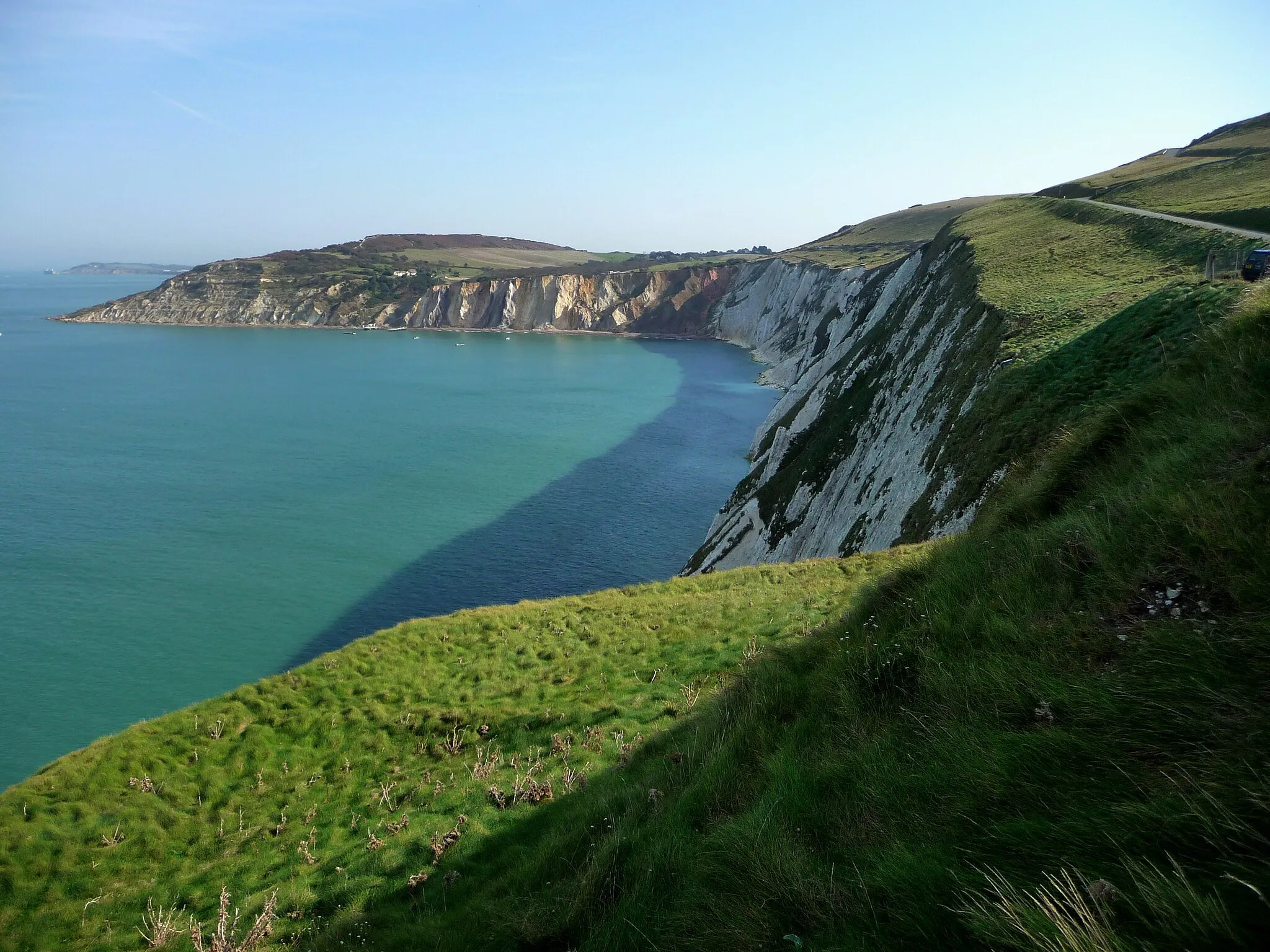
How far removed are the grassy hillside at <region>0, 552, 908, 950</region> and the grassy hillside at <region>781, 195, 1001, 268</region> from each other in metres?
117

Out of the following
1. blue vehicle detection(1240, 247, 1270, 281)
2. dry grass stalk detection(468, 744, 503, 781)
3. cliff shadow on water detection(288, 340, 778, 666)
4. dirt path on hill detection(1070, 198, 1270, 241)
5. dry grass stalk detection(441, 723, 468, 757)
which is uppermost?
dirt path on hill detection(1070, 198, 1270, 241)

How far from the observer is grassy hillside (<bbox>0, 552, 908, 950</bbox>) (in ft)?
31.9

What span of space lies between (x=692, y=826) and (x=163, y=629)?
44285mm

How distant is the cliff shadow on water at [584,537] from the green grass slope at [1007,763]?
33623 millimetres

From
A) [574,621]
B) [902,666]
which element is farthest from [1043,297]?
[902,666]

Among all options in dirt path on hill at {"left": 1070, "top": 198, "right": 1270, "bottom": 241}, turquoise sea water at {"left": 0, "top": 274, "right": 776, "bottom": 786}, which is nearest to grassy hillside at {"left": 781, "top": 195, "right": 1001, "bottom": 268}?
turquoise sea water at {"left": 0, "top": 274, "right": 776, "bottom": 786}

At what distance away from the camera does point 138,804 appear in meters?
12.4

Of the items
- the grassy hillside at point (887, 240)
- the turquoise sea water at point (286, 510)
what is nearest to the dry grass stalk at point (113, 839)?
the turquoise sea water at point (286, 510)

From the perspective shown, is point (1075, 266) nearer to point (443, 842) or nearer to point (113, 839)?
point (443, 842)

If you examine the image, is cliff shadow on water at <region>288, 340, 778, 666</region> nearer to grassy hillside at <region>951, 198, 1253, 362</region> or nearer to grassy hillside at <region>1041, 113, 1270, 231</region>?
grassy hillside at <region>951, 198, 1253, 362</region>

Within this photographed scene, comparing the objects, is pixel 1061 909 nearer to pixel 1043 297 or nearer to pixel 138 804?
pixel 138 804

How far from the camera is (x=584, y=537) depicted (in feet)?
177

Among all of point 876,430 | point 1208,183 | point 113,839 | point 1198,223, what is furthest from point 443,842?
point 1208,183

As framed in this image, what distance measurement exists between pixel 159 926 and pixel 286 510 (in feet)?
184
